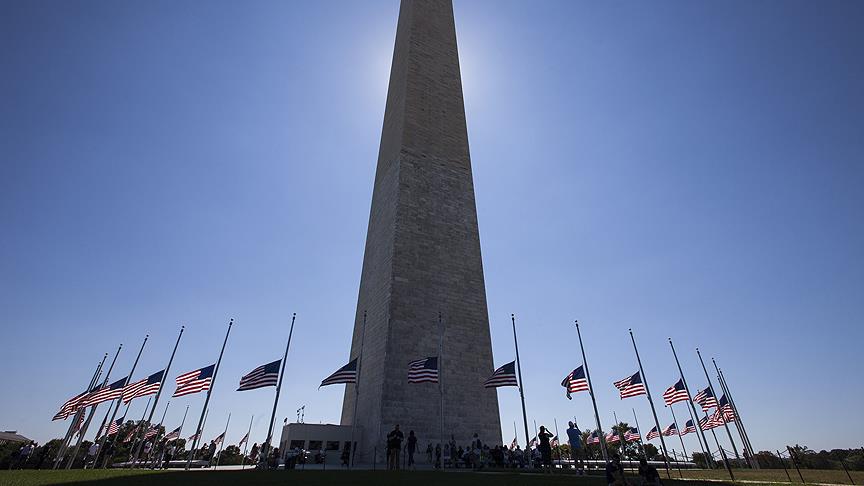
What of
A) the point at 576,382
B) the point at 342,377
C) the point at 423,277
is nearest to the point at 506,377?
the point at 576,382

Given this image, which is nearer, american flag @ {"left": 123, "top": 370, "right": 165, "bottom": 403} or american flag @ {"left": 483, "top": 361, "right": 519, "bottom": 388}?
american flag @ {"left": 483, "top": 361, "right": 519, "bottom": 388}

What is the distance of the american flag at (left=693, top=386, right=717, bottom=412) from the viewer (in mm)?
25172

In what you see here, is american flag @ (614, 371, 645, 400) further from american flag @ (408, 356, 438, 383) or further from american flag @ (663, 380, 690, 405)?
american flag @ (408, 356, 438, 383)

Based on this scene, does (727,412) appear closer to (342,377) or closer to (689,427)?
(689,427)

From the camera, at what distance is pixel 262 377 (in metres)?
18.4

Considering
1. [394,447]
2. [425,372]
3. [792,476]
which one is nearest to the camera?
[792,476]

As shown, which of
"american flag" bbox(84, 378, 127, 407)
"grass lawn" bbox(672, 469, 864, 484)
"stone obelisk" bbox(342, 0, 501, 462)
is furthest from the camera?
"stone obelisk" bbox(342, 0, 501, 462)

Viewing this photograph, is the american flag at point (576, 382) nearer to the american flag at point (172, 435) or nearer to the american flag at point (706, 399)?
the american flag at point (706, 399)

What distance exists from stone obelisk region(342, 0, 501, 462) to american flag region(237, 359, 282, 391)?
5644 mm

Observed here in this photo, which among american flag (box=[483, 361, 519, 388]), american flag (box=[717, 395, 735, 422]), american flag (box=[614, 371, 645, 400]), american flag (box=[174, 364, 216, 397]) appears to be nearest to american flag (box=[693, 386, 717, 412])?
american flag (box=[717, 395, 735, 422])

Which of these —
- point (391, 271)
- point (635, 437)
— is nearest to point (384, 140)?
point (391, 271)

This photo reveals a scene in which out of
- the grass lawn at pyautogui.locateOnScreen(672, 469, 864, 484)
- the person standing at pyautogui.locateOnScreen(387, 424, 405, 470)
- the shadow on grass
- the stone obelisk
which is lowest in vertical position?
the shadow on grass

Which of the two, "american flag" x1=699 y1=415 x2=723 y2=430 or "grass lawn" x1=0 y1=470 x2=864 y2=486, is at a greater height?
"american flag" x1=699 y1=415 x2=723 y2=430

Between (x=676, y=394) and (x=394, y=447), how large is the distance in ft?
49.9
